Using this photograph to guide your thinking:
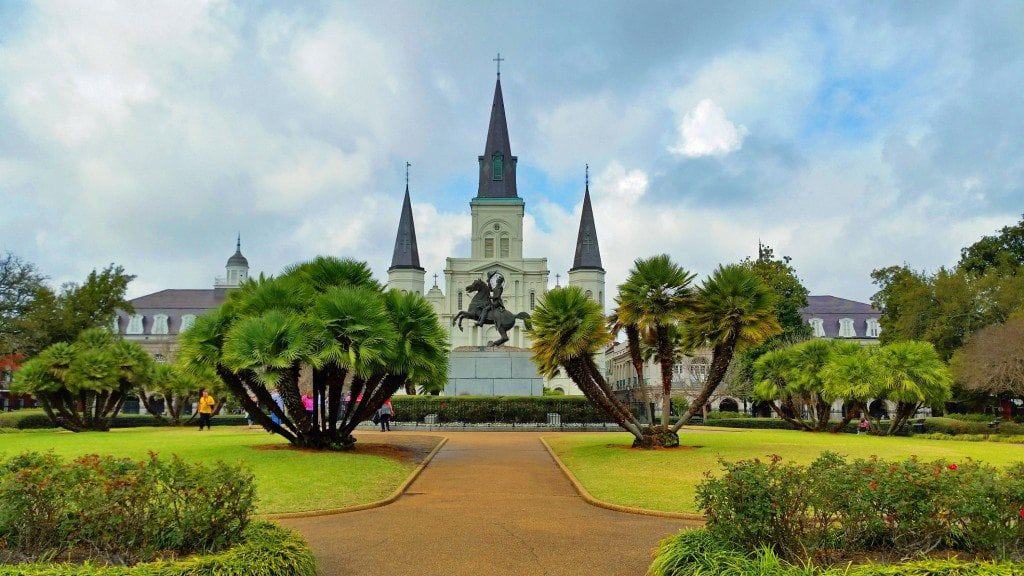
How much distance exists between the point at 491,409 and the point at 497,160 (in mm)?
67664

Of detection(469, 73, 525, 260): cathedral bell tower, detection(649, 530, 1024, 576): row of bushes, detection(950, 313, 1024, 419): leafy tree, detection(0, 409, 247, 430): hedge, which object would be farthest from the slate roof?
detection(649, 530, 1024, 576): row of bushes

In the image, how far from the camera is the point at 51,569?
669cm

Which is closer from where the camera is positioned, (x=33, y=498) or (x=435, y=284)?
(x=33, y=498)

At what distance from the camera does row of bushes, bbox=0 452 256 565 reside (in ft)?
24.3

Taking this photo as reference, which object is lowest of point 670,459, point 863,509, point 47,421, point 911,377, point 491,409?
point 670,459

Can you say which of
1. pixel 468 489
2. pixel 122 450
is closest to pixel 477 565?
pixel 468 489

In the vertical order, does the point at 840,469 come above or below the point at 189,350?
below

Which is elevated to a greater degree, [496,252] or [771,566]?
[496,252]

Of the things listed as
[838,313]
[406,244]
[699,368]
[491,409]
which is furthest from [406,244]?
[491,409]

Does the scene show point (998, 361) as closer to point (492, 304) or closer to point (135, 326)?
point (492, 304)

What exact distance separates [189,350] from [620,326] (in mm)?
11239

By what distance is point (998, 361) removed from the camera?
35.9 m

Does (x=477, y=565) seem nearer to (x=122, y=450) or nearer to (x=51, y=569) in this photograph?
(x=51, y=569)

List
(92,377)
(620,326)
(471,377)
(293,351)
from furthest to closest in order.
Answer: (471,377)
(92,377)
(620,326)
(293,351)
